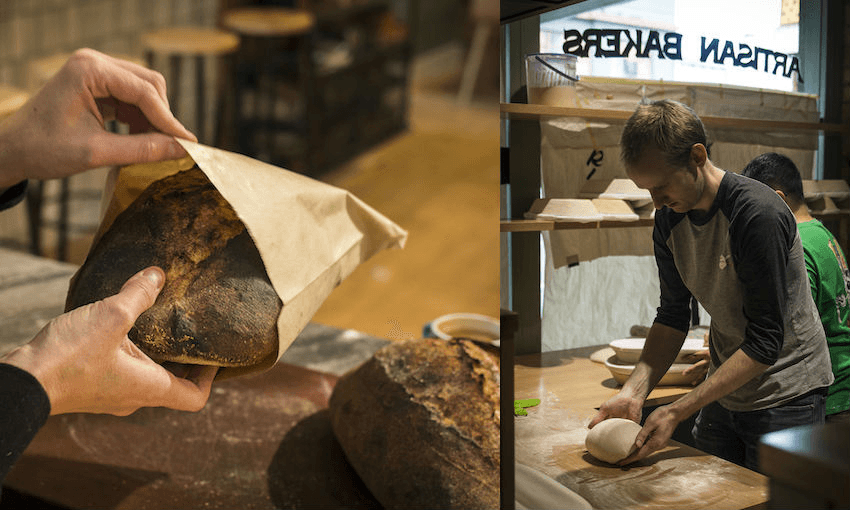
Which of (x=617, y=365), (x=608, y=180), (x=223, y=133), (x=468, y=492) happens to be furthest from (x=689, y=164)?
(x=223, y=133)

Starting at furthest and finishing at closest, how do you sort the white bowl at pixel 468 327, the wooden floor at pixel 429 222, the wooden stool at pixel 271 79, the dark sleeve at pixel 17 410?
the wooden stool at pixel 271 79, the wooden floor at pixel 429 222, the white bowl at pixel 468 327, the dark sleeve at pixel 17 410

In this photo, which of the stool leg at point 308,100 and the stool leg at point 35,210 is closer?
the stool leg at point 35,210

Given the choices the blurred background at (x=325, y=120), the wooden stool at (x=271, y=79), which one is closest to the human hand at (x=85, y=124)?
the blurred background at (x=325, y=120)

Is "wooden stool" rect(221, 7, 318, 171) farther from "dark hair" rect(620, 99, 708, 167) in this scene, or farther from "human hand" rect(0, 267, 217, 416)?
"dark hair" rect(620, 99, 708, 167)

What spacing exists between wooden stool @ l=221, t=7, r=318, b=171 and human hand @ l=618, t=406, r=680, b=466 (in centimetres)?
401

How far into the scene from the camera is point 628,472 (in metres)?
0.66

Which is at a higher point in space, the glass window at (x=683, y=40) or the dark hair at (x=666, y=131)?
the glass window at (x=683, y=40)

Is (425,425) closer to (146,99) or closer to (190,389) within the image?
(190,389)

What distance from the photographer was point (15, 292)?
6.61 ft

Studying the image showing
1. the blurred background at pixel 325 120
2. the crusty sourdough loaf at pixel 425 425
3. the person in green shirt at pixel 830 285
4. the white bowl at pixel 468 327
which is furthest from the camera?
the blurred background at pixel 325 120

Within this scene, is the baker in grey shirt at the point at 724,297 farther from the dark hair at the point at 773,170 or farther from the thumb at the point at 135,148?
the thumb at the point at 135,148

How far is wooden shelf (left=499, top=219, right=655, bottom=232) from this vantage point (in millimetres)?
669

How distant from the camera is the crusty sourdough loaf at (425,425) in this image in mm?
1109

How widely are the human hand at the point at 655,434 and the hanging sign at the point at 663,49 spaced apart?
30 cm
